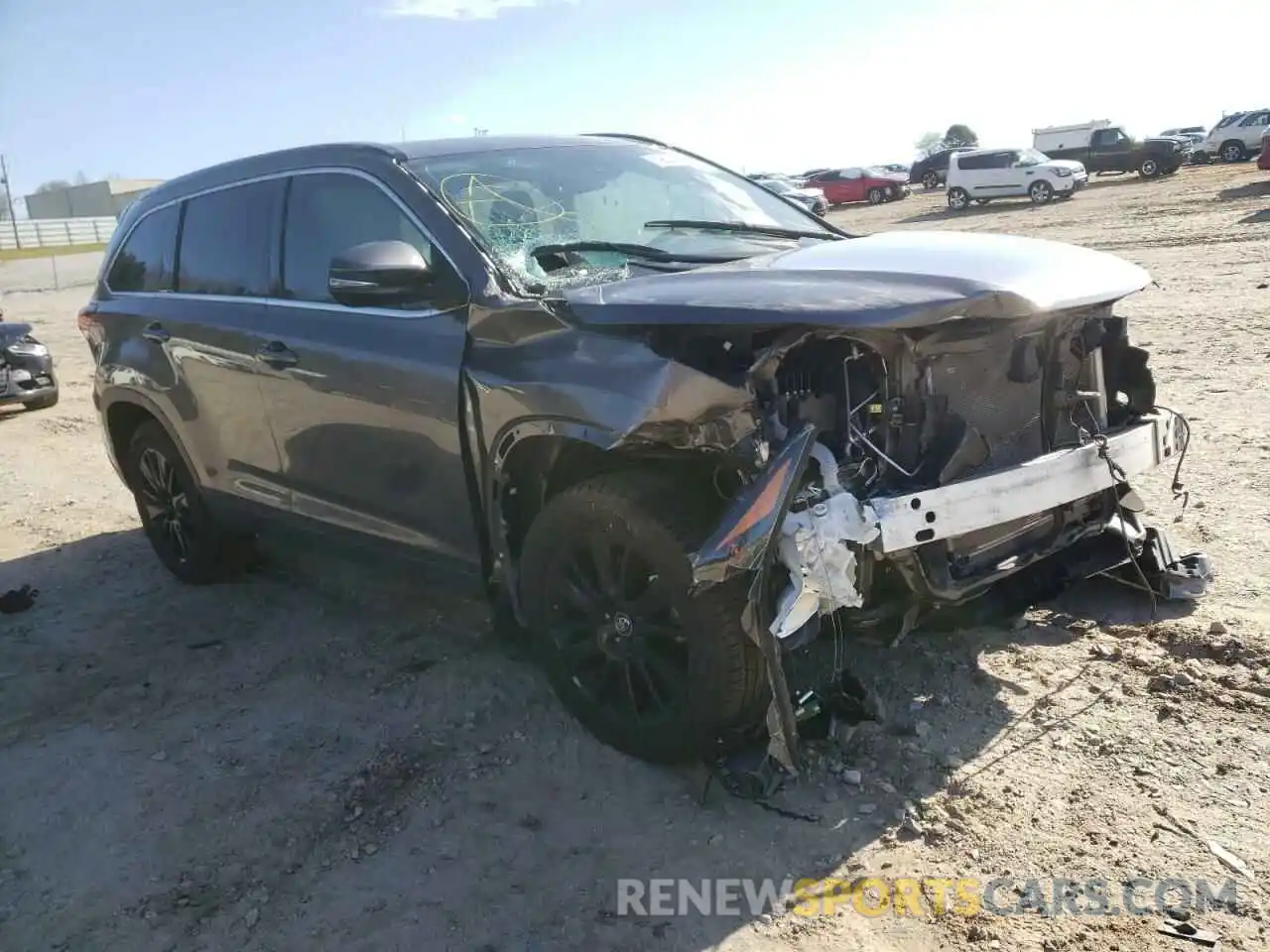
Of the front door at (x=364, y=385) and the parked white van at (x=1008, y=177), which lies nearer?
the front door at (x=364, y=385)

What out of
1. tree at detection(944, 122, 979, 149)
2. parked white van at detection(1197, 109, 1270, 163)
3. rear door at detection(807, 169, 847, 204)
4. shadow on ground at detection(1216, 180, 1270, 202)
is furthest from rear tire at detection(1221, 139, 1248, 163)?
tree at detection(944, 122, 979, 149)

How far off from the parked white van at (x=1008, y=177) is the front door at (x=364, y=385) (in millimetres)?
29563

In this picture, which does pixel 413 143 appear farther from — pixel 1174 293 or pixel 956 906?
pixel 1174 293

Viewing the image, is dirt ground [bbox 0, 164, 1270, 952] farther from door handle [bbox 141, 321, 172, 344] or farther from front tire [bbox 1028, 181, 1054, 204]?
front tire [bbox 1028, 181, 1054, 204]

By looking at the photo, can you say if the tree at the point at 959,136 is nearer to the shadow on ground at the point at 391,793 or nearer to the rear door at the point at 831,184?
the rear door at the point at 831,184

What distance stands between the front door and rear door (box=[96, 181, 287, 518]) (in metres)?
0.19

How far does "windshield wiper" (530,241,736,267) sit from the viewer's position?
3.67 m

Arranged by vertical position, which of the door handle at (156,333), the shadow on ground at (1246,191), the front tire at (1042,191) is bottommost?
the shadow on ground at (1246,191)

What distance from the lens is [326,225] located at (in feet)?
13.6

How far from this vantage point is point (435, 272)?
11.7 feet

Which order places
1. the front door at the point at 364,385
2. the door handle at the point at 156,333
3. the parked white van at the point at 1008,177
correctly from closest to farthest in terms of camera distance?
1. the front door at the point at 364,385
2. the door handle at the point at 156,333
3. the parked white van at the point at 1008,177

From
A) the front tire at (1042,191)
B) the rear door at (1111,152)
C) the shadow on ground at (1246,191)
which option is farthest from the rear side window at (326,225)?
the rear door at (1111,152)

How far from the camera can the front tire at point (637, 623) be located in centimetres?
305

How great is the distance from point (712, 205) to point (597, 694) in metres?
2.07
